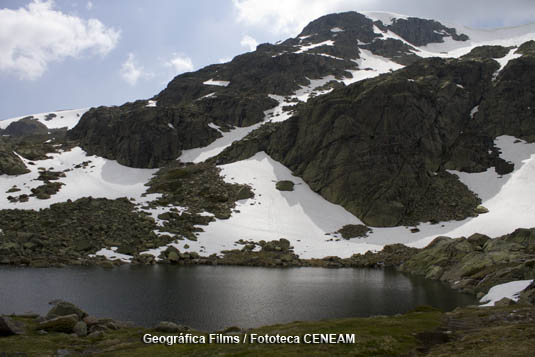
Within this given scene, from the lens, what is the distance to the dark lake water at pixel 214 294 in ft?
117

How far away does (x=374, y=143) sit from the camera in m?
118

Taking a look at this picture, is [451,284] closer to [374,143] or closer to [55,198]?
[374,143]

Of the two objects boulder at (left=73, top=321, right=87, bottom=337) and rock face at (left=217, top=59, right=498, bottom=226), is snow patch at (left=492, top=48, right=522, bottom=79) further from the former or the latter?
boulder at (left=73, top=321, right=87, bottom=337)

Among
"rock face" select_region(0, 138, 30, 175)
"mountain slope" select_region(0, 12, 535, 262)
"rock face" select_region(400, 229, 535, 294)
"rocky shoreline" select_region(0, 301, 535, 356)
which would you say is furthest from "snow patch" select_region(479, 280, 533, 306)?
"rock face" select_region(0, 138, 30, 175)

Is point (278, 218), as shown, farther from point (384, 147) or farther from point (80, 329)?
point (80, 329)

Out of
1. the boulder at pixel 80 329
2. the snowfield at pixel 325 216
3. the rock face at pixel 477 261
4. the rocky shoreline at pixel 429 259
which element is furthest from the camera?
the snowfield at pixel 325 216

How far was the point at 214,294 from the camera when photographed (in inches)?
1736

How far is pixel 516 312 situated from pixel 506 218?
7140 cm

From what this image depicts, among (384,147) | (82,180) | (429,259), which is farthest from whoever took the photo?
(384,147)

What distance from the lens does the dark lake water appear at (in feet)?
117

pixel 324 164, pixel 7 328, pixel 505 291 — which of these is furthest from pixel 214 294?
pixel 324 164

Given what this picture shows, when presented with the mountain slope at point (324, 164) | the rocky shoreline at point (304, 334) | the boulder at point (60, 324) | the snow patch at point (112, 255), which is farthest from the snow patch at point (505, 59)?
the boulder at point (60, 324)

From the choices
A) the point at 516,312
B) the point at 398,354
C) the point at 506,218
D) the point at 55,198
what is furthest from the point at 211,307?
the point at 506,218

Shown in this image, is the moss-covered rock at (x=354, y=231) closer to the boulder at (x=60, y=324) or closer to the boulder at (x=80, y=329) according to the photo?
the boulder at (x=80, y=329)
